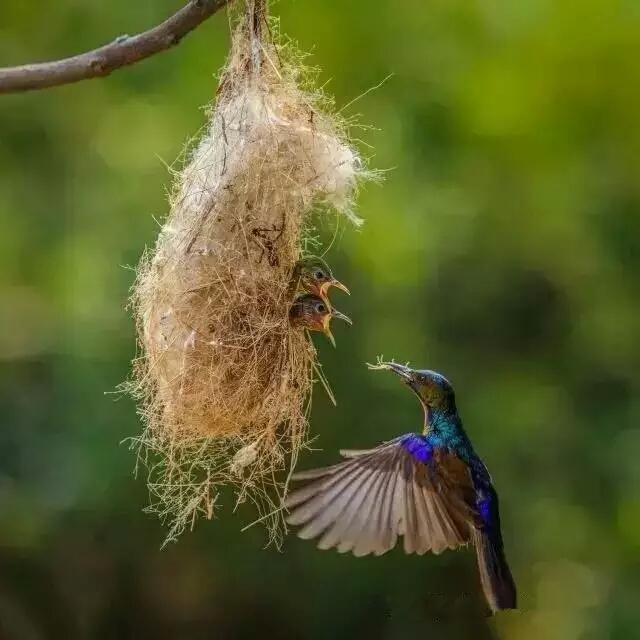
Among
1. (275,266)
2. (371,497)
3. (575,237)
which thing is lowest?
(371,497)

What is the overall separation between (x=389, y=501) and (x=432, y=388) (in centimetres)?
22

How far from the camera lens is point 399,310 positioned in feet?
11.2

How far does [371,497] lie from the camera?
1896 mm

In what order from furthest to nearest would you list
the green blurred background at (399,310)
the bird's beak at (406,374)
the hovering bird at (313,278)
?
1. the green blurred background at (399,310)
2. the bird's beak at (406,374)
3. the hovering bird at (313,278)

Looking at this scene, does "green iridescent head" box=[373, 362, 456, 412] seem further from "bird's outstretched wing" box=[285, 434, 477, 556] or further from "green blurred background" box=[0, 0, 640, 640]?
"green blurred background" box=[0, 0, 640, 640]

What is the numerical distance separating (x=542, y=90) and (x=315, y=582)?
1762mm

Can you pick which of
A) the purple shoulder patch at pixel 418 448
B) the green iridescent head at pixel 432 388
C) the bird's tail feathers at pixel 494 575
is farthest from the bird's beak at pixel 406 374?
the bird's tail feathers at pixel 494 575

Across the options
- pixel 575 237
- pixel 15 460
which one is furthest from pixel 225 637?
pixel 575 237

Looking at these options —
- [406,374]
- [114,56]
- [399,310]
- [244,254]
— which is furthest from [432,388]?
[399,310]

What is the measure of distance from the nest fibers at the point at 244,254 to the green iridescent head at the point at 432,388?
0.60ft

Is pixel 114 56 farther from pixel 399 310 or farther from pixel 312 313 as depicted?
pixel 399 310

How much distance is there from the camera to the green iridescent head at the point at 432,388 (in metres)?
1.94

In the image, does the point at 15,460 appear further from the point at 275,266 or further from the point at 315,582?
the point at 275,266

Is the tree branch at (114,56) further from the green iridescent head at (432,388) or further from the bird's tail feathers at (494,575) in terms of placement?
the bird's tail feathers at (494,575)
